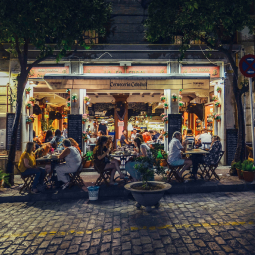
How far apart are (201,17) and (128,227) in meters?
6.32

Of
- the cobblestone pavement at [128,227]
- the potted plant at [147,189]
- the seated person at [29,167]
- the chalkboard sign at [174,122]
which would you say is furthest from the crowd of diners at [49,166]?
the chalkboard sign at [174,122]

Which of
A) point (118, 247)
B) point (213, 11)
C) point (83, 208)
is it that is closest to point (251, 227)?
point (118, 247)

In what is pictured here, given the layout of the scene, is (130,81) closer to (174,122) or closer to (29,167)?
(174,122)

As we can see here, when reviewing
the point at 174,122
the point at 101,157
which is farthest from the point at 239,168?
the point at 101,157

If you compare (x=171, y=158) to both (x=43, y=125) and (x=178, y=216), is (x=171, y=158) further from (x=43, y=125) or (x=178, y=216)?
(x=43, y=125)

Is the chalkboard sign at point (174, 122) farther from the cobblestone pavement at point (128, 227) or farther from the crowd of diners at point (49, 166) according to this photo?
the crowd of diners at point (49, 166)

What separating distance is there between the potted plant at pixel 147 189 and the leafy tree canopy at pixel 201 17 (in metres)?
4.83

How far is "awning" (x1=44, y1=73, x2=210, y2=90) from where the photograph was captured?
9.05m

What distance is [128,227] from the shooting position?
4.13 metres

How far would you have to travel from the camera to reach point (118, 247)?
3.44 metres

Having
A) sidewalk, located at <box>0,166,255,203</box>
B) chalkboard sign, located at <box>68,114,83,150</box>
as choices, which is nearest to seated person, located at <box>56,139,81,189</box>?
sidewalk, located at <box>0,166,255,203</box>

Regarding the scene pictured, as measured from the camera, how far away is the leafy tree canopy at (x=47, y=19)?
21.4ft

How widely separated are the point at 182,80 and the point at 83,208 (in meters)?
6.27

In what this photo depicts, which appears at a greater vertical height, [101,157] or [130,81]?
[130,81]
